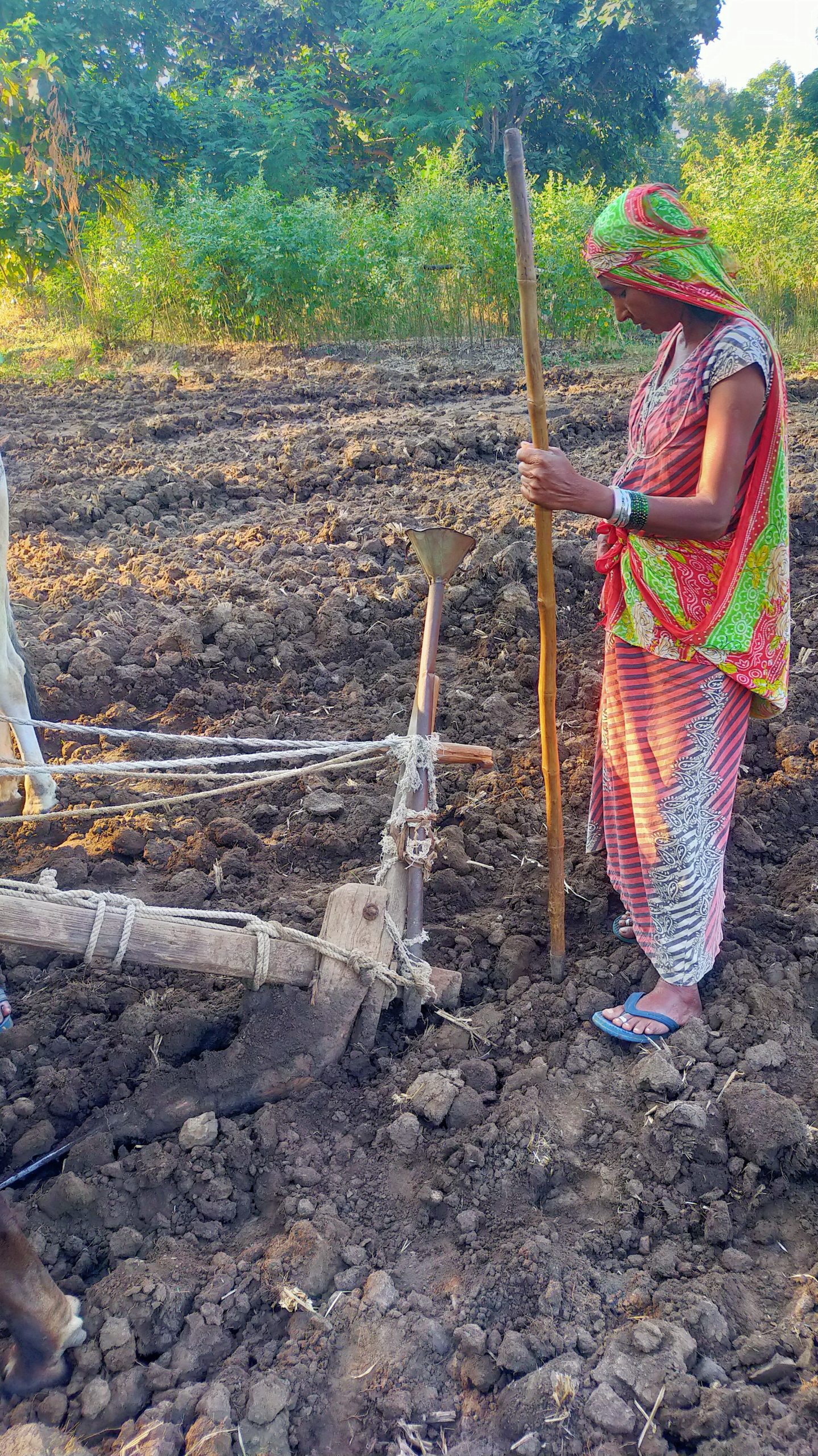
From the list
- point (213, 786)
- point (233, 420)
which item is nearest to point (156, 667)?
point (213, 786)

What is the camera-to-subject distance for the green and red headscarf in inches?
78.8

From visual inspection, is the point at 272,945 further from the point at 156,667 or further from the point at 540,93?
the point at 540,93

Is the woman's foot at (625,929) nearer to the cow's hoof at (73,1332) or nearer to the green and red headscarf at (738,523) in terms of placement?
the green and red headscarf at (738,523)

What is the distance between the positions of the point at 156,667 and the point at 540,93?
61.0 ft

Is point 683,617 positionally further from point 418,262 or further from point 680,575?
point 418,262

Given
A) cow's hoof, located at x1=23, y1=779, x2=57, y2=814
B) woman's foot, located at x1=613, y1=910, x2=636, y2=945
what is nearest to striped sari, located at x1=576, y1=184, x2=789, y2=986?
woman's foot, located at x1=613, y1=910, x2=636, y2=945

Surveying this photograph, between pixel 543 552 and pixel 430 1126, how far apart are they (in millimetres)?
1259

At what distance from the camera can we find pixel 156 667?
427 centimetres

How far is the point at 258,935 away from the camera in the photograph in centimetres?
219

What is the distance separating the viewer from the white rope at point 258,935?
6.78 ft

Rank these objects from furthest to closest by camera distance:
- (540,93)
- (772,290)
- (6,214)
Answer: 1. (540,93)
2. (6,214)
3. (772,290)

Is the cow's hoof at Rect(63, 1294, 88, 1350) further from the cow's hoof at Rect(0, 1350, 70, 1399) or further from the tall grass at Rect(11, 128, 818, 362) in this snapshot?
the tall grass at Rect(11, 128, 818, 362)

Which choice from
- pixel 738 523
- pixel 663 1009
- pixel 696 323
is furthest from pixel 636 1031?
pixel 696 323

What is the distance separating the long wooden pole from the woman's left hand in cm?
4
